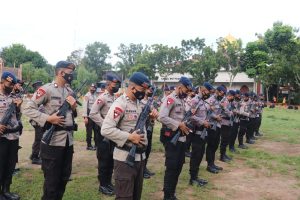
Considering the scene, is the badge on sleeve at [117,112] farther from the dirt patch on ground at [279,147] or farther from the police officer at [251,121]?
the police officer at [251,121]

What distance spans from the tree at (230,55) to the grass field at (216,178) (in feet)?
98.3

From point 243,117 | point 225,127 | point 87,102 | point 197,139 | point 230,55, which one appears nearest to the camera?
point 197,139

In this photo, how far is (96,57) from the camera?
80.4 meters

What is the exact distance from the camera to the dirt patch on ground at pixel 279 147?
38.8 ft

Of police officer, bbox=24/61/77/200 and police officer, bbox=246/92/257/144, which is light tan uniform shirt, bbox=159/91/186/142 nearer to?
police officer, bbox=24/61/77/200

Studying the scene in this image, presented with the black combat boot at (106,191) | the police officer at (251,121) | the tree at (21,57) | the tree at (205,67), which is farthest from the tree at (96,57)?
the black combat boot at (106,191)

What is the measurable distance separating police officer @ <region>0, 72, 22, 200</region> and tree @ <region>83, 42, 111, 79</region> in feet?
243

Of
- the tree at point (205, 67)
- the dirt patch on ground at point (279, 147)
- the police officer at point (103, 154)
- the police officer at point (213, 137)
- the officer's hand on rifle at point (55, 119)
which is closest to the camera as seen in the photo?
the officer's hand on rifle at point (55, 119)

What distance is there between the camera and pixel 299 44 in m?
38.5

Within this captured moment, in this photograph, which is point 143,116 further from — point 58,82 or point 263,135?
point 263,135

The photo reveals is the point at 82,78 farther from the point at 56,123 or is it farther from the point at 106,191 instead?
the point at 56,123

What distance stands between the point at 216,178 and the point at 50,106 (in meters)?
4.67

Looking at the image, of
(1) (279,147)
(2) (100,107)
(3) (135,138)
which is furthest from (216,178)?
(1) (279,147)

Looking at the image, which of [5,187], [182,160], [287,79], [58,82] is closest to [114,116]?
[58,82]
